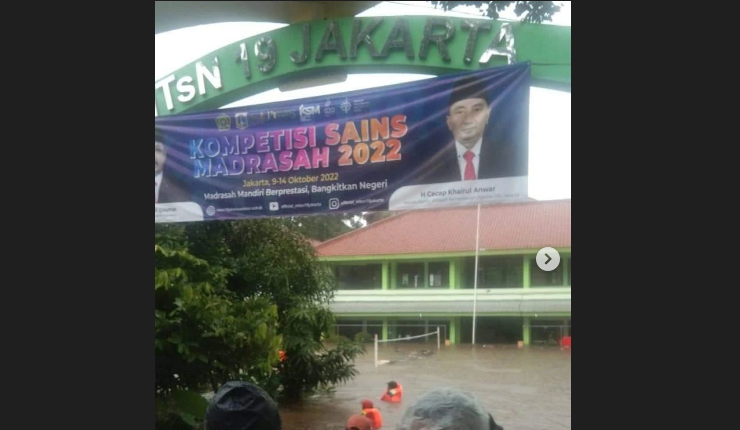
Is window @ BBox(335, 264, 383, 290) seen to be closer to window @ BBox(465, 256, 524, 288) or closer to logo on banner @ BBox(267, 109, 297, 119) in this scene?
window @ BBox(465, 256, 524, 288)

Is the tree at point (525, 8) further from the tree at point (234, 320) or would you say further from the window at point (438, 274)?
the tree at point (234, 320)

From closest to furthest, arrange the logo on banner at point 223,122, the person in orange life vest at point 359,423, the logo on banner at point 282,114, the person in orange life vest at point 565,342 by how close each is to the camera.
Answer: the person in orange life vest at point 565,342, the person in orange life vest at point 359,423, the logo on banner at point 282,114, the logo on banner at point 223,122

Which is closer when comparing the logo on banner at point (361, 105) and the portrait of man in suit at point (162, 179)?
the logo on banner at point (361, 105)

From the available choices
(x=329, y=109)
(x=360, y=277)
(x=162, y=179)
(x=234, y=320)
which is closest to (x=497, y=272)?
(x=360, y=277)

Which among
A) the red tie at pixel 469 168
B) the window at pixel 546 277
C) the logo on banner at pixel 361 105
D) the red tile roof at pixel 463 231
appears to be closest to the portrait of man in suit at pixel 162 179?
the red tile roof at pixel 463 231

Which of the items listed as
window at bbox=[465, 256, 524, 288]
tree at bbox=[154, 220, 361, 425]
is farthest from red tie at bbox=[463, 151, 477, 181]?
tree at bbox=[154, 220, 361, 425]

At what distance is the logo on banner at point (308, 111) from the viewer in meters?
3.29

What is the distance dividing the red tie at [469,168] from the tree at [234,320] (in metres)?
1.01

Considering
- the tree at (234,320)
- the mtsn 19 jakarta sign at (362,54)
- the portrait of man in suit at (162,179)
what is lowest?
the tree at (234,320)

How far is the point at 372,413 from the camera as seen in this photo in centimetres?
327

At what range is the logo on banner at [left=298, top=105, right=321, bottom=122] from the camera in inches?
129

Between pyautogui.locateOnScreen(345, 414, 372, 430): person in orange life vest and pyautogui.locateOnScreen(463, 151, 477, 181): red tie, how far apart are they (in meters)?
1.16

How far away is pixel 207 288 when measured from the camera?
368cm

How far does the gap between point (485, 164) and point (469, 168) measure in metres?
0.07
